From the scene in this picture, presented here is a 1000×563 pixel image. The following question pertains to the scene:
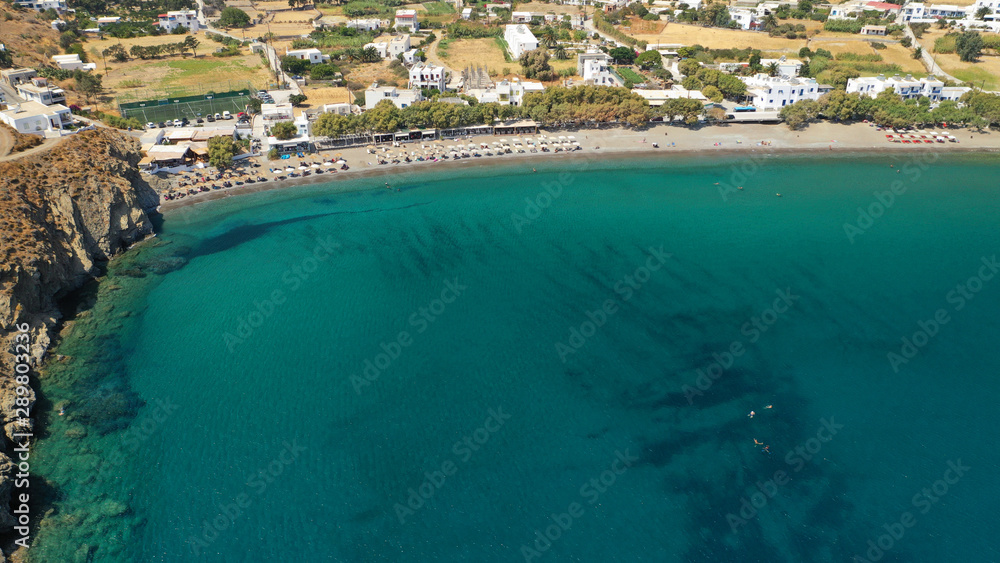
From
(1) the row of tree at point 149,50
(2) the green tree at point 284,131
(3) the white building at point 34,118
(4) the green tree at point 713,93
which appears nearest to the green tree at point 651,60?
(4) the green tree at point 713,93

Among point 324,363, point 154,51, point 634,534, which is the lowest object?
point 634,534

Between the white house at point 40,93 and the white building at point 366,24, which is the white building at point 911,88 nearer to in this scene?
the white building at point 366,24

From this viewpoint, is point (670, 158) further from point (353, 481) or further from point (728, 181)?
point (353, 481)

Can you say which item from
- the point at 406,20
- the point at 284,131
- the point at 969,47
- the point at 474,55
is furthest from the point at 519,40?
the point at 969,47

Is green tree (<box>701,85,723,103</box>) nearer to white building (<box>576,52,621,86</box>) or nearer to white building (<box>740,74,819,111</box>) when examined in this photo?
white building (<box>740,74,819,111</box>)

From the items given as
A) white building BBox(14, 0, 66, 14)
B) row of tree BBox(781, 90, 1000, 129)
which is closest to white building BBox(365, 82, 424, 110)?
row of tree BBox(781, 90, 1000, 129)

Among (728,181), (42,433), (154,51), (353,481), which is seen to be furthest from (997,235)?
(154,51)
